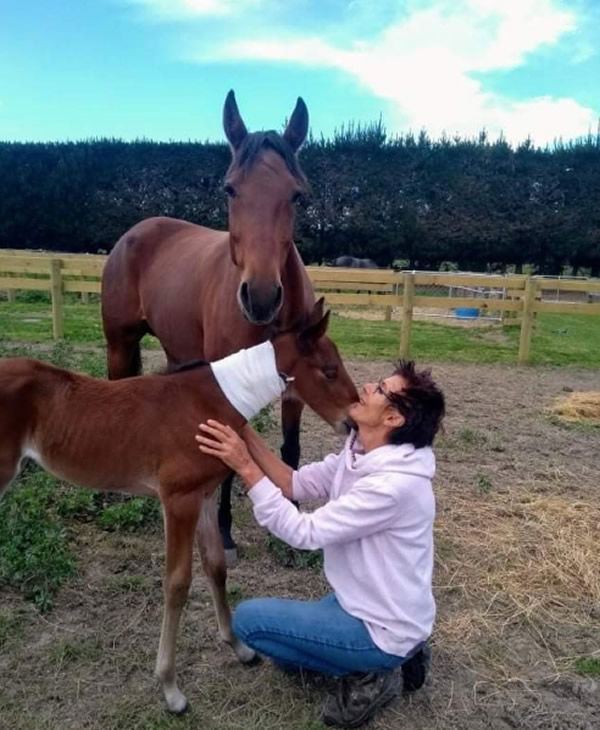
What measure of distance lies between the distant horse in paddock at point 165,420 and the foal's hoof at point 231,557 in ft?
3.30

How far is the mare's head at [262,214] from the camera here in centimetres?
291

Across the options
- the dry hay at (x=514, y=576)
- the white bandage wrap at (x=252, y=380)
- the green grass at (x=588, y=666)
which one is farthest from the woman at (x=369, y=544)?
the green grass at (x=588, y=666)

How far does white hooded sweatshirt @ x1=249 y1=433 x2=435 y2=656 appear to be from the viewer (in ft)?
7.23

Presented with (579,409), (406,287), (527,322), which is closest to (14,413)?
(579,409)

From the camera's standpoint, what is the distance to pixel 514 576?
3.46 m

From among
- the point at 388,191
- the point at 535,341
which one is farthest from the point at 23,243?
the point at 535,341

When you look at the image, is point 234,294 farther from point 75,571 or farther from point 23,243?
point 23,243

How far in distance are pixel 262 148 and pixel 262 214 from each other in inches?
15.5

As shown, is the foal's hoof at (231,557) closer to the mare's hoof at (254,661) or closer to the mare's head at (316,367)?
the mare's hoof at (254,661)

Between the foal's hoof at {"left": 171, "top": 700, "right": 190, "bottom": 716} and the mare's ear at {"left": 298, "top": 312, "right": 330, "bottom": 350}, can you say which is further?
the mare's ear at {"left": 298, "top": 312, "right": 330, "bottom": 350}

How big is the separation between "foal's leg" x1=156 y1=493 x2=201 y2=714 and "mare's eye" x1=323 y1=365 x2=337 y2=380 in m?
0.67

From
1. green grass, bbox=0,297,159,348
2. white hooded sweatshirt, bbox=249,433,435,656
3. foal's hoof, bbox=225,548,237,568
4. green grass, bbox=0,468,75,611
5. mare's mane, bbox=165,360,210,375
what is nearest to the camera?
white hooded sweatshirt, bbox=249,433,435,656

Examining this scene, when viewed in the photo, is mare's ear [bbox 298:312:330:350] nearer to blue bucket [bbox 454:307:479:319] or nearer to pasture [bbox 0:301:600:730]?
pasture [bbox 0:301:600:730]

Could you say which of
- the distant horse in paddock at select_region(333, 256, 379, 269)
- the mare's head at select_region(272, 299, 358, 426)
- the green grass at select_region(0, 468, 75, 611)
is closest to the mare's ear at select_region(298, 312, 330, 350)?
the mare's head at select_region(272, 299, 358, 426)
